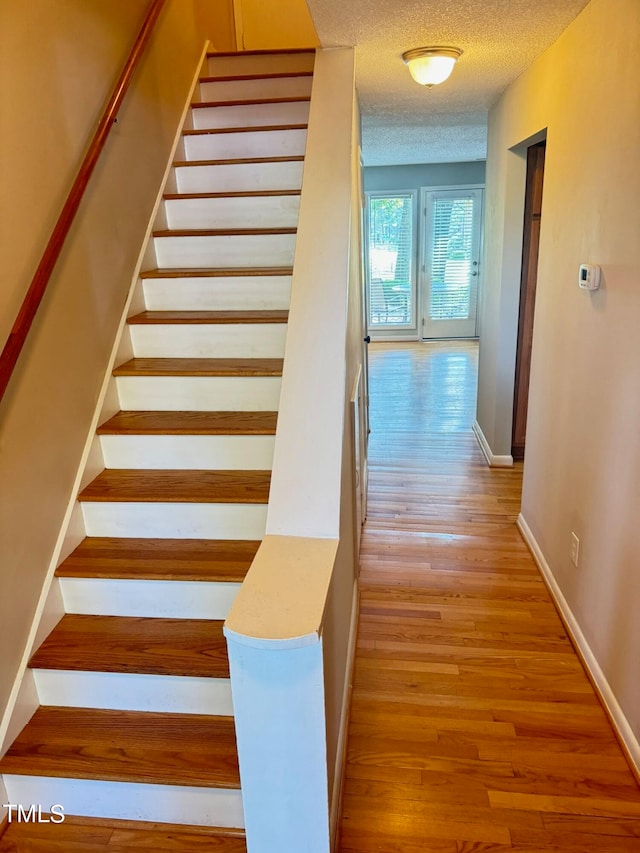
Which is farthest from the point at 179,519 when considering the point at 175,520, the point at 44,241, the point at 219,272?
the point at 219,272

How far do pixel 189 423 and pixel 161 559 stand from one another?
0.53 m

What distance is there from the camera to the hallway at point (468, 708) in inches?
64.1

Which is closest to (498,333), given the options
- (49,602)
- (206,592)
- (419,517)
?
(419,517)

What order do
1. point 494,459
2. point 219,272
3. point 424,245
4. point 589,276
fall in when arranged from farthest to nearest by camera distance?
point 424,245
point 494,459
point 219,272
point 589,276

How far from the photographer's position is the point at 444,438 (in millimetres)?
4641

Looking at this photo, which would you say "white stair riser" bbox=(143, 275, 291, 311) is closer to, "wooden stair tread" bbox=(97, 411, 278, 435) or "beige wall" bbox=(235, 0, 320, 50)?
"wooden stair tread" bbox=(97, 411, 278, 435)

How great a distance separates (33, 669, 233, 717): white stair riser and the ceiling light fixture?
2433mm

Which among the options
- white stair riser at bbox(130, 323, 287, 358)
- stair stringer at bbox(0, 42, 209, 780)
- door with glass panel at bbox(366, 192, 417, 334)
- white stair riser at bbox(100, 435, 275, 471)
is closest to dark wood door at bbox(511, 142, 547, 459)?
white stair riser at bbox(130, 323, 287, 358)

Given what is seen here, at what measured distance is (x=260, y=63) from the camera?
10.9 feet

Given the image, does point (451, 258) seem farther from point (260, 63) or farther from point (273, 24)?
point (260, 63)

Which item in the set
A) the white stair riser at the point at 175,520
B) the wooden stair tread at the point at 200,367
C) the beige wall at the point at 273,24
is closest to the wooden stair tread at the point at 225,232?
the wooden stair tread at the point at 200,367

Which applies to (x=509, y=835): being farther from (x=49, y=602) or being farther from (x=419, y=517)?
(x=419, y=517)

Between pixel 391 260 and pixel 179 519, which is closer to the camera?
pixel 179 519

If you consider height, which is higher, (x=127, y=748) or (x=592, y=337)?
(x=592, y=337)
